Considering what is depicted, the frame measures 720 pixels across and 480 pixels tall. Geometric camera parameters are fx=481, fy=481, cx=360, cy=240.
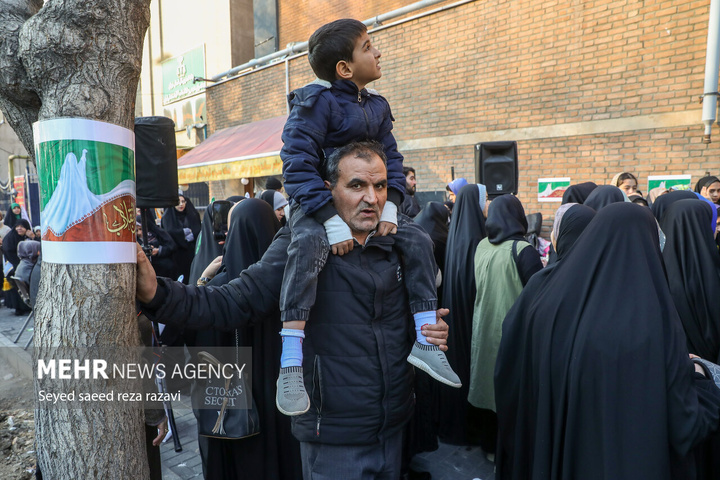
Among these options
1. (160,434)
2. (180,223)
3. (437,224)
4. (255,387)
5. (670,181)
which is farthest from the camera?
(180,223)

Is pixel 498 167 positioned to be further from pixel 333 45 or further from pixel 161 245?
pixel 161 245

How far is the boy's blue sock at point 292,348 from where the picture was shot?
1.81 m

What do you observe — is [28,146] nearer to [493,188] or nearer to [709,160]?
[493,188]

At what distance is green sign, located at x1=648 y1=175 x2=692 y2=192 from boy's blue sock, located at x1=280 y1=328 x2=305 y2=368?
24.2 ft

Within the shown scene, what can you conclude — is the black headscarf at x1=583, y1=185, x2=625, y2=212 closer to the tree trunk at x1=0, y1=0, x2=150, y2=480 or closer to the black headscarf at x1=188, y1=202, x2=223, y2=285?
the black headscarf at x1=188, y1=202, x2=223, y2=285

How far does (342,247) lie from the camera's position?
188 cm

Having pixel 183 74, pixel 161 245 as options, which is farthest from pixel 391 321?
pixel 183 74

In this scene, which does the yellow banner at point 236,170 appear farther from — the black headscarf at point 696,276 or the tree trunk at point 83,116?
the tree trunk at point 83,116

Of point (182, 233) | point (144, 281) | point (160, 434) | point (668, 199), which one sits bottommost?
point (160, 434)

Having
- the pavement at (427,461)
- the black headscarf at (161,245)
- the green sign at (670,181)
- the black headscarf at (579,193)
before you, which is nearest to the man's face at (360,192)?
Answer: the pavement at (427,461)

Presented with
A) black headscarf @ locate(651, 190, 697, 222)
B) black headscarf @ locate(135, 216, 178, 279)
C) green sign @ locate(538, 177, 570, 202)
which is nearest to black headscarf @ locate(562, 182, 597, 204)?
black headscarf @ locate(651, 190, 697, 222)

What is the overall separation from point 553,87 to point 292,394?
27.3ft

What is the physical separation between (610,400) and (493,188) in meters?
4.87

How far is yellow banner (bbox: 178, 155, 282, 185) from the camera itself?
Answer: 10.8 metres
